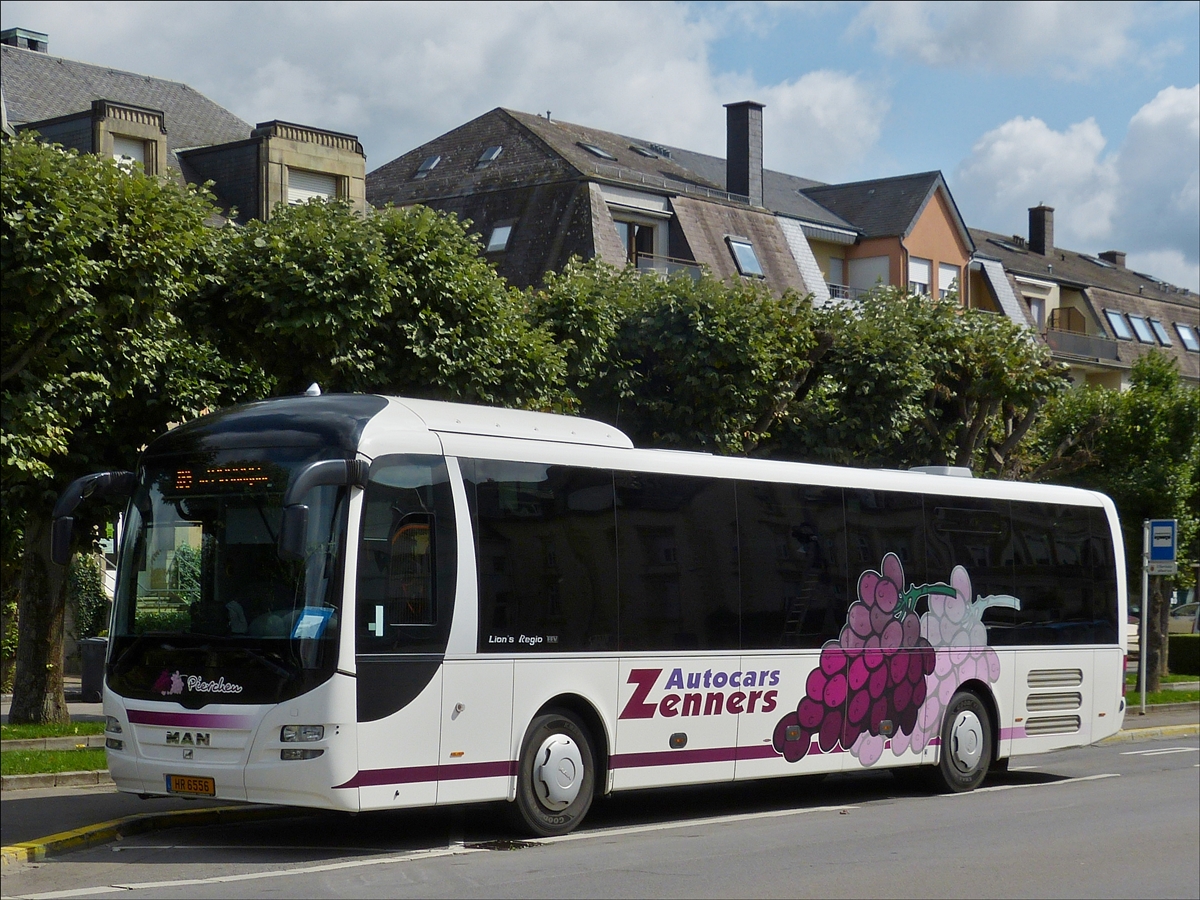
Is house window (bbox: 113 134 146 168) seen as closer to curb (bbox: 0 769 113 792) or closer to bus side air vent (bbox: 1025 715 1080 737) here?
curb (bbox: 0 769 113 792)

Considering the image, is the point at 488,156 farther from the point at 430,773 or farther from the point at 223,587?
the point at 430,773

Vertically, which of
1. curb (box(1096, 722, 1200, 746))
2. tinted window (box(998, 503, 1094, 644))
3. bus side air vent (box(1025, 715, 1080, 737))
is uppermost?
tinted window (box(998, 503, 1094, 644))

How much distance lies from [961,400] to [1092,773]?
10.3m

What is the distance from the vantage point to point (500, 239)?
41000 mm

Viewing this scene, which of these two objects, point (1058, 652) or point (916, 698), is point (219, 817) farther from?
point (1058, 652)

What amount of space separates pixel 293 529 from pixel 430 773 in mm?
2177

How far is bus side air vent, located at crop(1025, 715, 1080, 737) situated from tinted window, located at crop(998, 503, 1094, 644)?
0.83 meters

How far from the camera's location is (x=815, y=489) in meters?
14.6

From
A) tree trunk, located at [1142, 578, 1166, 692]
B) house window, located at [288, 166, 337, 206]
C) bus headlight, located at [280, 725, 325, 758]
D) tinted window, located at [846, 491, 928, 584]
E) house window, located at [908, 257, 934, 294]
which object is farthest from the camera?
house window, located at [908, 257, 934, 294]

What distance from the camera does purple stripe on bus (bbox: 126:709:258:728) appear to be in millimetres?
10602

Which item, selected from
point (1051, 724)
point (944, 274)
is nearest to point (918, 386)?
point (1051, 724)

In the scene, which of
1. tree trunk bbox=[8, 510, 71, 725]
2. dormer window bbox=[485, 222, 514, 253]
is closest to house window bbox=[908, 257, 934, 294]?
dormer window bbox=[485, 222, 514, 253]

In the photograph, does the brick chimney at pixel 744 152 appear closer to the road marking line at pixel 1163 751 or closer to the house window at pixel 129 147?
the house window at pixel 129 147

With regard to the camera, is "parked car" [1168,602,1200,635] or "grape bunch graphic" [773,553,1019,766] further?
"parked car" [1168,602,1200,635]
